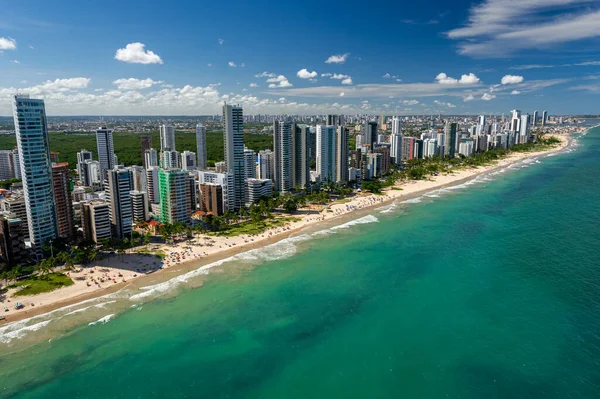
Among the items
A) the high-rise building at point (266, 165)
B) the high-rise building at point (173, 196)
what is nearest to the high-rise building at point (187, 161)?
the high-rise building at point (266, 165)

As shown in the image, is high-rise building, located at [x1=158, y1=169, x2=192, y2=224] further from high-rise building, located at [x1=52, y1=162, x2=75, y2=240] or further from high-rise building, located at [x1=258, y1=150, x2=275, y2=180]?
high-rise building, located at [x1=258, y1=150, x2=275, y2=180]

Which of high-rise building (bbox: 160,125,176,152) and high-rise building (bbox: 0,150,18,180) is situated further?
high-rise building (bbox: 160,125,176,152)

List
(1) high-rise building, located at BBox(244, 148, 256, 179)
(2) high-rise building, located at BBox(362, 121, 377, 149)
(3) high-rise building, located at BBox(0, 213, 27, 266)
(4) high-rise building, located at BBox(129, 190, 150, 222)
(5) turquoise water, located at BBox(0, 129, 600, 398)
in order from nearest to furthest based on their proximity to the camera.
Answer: (5) turquoise water, located at BBox(0, 129, 600, 398) < (3) high-rise building, located at BBox(0, 213, 27, 266) < (4) high-rise building, located at BBox(129, 190, 150, 222) < (1) high-rise building, located at BBox(244, 148, 256, 179) < (2) high-rise building, located at BBox(362, 121, 377, 149)

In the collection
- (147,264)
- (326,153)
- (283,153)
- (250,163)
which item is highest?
(283,153)

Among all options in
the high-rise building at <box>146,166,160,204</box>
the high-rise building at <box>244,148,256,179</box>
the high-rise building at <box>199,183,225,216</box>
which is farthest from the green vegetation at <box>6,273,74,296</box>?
the high-rise building at <box>244,148,256,179</box>

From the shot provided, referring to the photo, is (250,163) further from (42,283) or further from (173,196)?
(42,283)

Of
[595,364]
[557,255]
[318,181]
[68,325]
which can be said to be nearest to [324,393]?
[595,364]

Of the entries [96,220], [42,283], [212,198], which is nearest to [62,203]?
[96,220]
